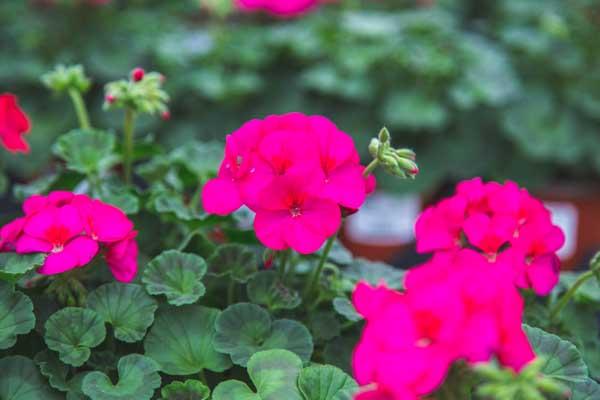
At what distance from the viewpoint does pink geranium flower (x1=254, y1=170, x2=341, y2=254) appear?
2.65ft

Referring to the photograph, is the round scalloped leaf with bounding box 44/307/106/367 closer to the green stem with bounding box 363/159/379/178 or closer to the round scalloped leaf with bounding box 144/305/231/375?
the round scalloped leaf with bounding box 144/305/231/375

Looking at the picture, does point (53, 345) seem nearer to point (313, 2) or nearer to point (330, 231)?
point (330, 231)

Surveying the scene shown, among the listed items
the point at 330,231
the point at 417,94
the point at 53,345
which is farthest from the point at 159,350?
the point at 417,94

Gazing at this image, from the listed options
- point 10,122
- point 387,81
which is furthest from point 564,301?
point 387,81

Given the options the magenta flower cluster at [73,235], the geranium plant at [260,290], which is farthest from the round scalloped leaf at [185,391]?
the magenta flower cluster at [73,235]

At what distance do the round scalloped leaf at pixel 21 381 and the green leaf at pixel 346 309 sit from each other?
29 centimetres

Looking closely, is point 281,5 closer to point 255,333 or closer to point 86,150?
point 86,150

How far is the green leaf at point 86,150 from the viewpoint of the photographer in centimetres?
113

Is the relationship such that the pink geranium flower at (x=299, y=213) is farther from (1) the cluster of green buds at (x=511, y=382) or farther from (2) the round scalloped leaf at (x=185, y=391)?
(1) the cluster of green buds at (x=511, y=382)

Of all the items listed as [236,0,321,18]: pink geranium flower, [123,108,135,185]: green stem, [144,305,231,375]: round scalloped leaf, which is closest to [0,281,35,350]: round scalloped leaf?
[144,305,231,375]: round scalloped leaf

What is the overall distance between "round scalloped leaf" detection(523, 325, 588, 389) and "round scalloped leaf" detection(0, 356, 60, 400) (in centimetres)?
44

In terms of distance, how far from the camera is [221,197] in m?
0.85

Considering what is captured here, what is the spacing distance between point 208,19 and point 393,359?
2.41 metres

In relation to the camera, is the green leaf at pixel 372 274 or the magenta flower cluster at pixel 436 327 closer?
the magenta flower cluster at pixel 436 327
